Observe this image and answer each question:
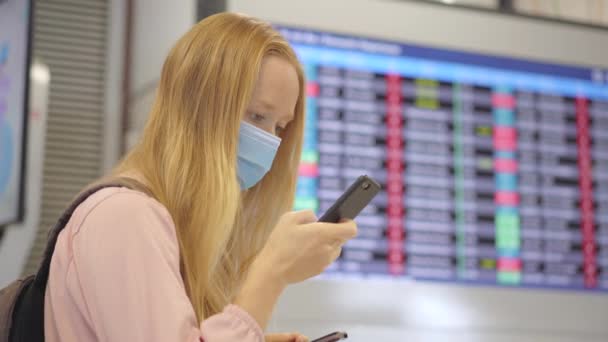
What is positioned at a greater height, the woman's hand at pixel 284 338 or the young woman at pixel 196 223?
the young woman at pixel 196 223

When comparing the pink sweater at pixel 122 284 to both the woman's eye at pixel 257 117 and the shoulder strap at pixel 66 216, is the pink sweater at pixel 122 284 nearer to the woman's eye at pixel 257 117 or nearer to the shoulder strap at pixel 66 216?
the shoulder strap at pixel 66 216

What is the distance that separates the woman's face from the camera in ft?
4.67

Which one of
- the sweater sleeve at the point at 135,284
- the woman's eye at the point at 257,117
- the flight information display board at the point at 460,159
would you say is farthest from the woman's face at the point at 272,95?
the flight information display board at the point at 460,159

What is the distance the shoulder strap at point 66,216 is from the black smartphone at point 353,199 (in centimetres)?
29

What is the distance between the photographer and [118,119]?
12.0ft

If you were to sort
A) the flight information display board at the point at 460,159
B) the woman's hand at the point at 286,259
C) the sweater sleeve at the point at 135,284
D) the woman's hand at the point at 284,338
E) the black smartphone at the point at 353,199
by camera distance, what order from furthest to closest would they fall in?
the flight information display board at the point at 460,159
the woman's hand at the point at 284,338
the black smartphone at the point at 353,199
the woman's hand at the point at 286,259
the sweater sleeve at the point at 135,284

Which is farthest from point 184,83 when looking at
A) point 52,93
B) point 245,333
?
point 52,93

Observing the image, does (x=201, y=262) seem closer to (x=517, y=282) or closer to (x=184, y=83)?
(x=184, y=83)

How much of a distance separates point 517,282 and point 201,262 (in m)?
1.88

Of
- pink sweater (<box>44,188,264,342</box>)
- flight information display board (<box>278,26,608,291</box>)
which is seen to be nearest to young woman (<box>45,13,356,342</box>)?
pink sweater (<box>44,188,264,342</box>)

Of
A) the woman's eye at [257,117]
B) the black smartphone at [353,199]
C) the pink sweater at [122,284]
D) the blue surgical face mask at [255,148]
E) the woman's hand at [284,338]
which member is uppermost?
the woman's eye at [257,117]

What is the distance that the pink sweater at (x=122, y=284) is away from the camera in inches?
45.8

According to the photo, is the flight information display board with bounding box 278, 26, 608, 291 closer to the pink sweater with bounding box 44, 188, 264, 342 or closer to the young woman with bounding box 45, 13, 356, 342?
the young woman with bounding box 45, 13, 356, 342

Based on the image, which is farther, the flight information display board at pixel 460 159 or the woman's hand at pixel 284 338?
the flight information display board at pixel 460 159
